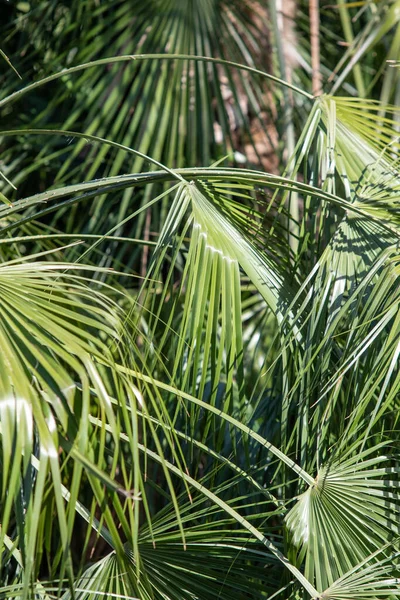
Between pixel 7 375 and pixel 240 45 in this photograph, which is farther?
pixel 240 45

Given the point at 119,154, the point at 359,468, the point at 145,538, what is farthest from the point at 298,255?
the point at 119,154

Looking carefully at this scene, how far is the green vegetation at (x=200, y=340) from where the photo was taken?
67 centimetres

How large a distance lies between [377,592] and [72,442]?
407 millimetres

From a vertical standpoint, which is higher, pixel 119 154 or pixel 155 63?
pixel 155 63

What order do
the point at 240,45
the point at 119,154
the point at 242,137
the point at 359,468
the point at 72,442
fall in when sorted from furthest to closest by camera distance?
the point at 242,137, the point at 240,45, the point at 119,154, the point at 359,468, the point at 72,442

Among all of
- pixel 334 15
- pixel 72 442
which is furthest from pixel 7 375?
pixel 334 15

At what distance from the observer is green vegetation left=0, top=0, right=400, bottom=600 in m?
0.67

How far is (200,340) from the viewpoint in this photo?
2.88ft

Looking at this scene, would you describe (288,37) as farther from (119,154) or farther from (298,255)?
(298,255)

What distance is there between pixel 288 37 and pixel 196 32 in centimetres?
44

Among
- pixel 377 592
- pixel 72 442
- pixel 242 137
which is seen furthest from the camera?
pixel 242 137

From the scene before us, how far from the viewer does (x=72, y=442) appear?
0.63m

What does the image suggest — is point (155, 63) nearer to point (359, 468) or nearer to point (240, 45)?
point (240, 45)

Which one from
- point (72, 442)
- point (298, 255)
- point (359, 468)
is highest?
point (298, 255)
